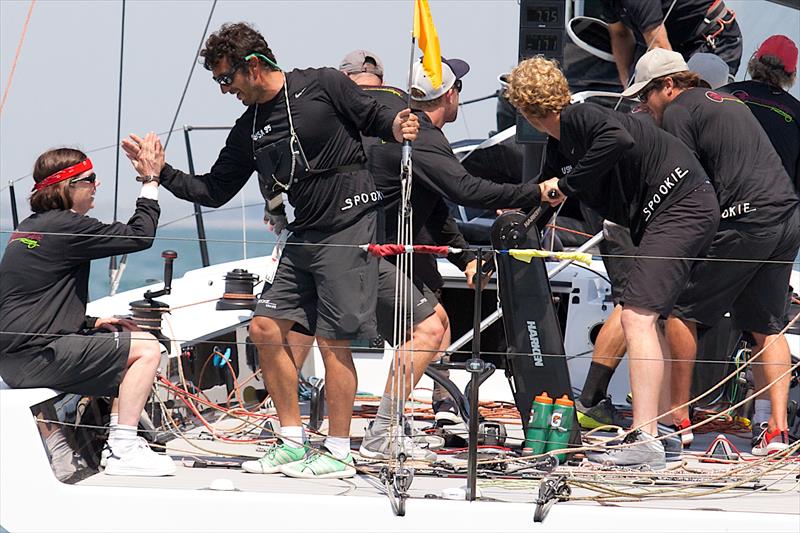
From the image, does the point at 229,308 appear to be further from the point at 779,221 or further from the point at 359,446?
the point at 779,221

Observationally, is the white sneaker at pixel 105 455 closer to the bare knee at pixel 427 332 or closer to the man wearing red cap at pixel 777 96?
the bare knee at pixel 427 332

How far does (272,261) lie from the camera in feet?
18.8

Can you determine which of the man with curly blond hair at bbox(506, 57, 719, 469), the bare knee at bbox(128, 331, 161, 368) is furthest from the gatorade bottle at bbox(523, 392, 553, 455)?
the bare knee at bbox(128, 331, 161, 368)

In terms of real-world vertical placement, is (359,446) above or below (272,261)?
below

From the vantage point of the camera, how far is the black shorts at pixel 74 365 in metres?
3.58

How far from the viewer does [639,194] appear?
3908 millimetres

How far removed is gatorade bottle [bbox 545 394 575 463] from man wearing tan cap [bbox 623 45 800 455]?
43 centimetres

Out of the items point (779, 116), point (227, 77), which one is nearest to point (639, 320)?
point (779, 116)

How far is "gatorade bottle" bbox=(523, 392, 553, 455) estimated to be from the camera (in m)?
3.90

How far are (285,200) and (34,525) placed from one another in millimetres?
1243

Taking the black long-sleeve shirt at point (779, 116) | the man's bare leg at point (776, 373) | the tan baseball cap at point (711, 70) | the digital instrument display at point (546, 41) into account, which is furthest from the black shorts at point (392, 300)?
the digital instrument display at point (546, 41)

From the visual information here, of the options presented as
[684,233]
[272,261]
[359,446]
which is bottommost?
[359,446]

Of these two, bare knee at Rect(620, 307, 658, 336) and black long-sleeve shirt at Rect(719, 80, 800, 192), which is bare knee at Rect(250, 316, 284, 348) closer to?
bare knee at Rect(620, 307, 658, 336)

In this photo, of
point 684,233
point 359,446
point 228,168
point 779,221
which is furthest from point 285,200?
point 779,221
